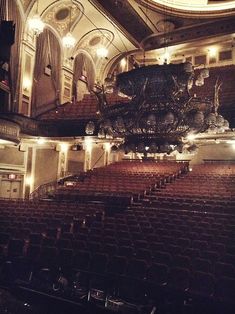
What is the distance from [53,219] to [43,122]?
5194 mm

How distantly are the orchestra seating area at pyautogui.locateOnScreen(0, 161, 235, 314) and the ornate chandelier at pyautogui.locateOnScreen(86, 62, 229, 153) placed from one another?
1.58 m

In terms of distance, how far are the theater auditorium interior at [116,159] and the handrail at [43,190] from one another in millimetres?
53

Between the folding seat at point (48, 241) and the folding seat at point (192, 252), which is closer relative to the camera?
the folding seat at point (192, 252)

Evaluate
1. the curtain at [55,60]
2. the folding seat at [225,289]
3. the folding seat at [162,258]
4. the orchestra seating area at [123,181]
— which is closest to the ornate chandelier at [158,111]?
the folding seat at [162,258]

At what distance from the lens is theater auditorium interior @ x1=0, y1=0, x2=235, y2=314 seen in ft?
13.0

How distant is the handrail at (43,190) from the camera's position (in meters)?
10.9

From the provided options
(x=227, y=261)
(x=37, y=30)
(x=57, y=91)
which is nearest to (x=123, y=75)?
(x=227, y=261)

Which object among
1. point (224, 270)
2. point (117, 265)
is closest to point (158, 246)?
point (117, 265)

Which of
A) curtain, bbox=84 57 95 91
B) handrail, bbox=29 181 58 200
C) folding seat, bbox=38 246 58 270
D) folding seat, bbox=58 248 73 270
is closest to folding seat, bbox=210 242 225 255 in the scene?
folding seat, bbox=58 248 73 270

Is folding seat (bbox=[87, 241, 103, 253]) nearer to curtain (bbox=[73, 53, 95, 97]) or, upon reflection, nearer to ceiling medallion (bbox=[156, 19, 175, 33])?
curtain (bbox=[73, 53, 95, 97])

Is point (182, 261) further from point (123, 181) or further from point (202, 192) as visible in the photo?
point (123, 181)

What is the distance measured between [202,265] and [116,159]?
442 inches

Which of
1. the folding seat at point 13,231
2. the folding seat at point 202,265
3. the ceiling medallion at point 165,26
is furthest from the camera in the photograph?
the ceiling medallion at point 165,26

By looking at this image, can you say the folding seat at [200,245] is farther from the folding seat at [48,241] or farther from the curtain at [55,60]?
the curtain at [55,60]
